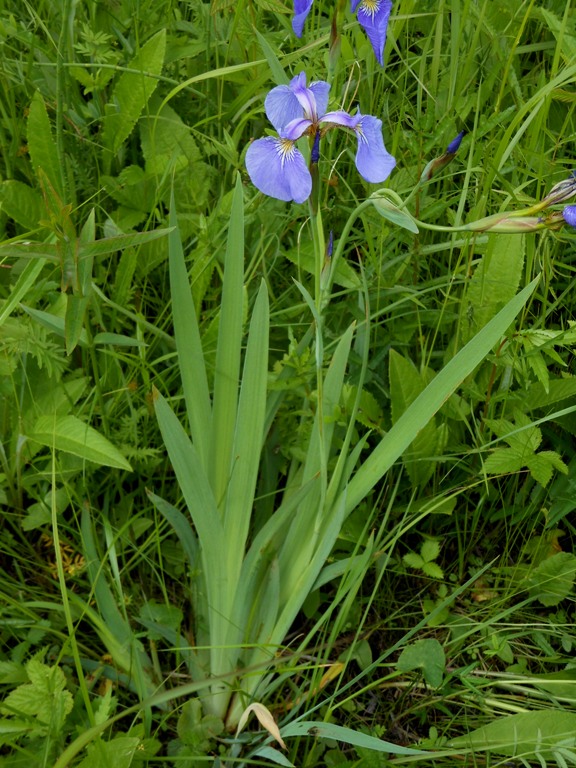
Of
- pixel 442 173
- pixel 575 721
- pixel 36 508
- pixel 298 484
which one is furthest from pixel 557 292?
pixel 36 508

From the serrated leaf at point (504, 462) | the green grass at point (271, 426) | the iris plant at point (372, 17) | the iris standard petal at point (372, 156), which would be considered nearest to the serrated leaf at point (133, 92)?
the green grass at point (271, 426)

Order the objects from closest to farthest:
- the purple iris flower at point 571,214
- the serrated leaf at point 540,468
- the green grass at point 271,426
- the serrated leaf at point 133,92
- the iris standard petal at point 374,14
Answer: the purple iris flower at point 571,214
the iris standard petal at point 374,14
the green grass at point 271,426
the serrated leaf at point 540,468
the serrated leaf at point 133,92

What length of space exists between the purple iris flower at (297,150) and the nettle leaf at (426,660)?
82 cm

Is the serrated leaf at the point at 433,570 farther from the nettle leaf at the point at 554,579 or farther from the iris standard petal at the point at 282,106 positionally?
the iris standard petal at the point at 282,106

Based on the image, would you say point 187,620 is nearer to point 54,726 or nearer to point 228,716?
point 228,716

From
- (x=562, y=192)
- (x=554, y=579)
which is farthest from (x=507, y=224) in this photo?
(x=554, y=579)

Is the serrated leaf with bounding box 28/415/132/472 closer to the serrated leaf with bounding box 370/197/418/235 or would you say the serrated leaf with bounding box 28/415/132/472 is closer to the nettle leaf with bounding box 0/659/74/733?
the nettle leaf with bounding box 0/659/74/733

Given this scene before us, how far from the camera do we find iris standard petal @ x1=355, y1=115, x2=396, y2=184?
1008 mm

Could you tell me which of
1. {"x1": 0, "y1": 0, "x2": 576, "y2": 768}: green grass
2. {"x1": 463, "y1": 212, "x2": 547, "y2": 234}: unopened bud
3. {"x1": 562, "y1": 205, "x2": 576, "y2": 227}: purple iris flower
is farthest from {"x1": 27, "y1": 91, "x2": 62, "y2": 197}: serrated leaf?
{"x1": 562, "y1": 205, "x2": 576, "y2": 227}: purple iris flower

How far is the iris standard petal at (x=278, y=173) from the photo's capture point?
0.99 meters

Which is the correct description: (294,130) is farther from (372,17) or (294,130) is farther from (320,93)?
(372,17)

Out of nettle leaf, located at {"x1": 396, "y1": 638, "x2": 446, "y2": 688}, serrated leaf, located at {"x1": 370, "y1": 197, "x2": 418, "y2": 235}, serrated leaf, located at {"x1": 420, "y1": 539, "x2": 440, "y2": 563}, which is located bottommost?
nettle leaf, located at {"x1": 396, "y1": 638, "x2": 446, "y2": 688}

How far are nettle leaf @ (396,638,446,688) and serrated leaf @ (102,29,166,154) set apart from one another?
1217mm

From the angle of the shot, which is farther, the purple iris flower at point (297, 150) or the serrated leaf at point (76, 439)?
the serrated leaf at point (76, 439)
